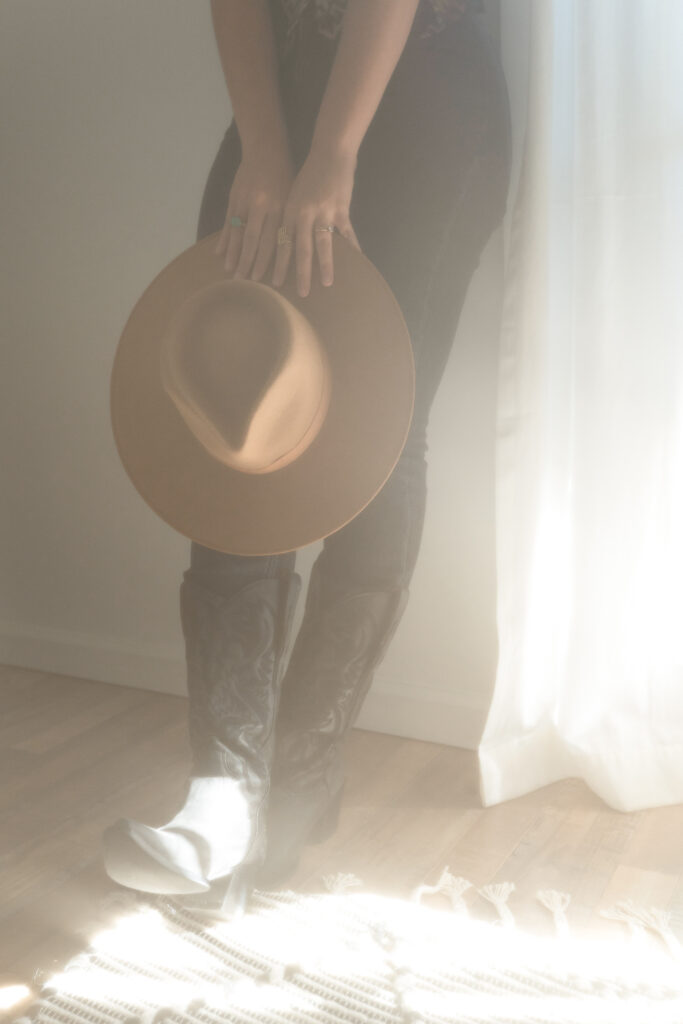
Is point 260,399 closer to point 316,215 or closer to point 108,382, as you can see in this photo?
point 316,215

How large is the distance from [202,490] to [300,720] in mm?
284

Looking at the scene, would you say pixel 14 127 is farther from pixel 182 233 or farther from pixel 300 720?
pixel 300 720

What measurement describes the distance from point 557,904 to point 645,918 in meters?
0.09

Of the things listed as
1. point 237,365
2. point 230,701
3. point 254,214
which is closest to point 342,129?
point 254,214

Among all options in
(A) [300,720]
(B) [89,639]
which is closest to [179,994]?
(A) [300,720]

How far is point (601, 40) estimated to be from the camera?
1183mm

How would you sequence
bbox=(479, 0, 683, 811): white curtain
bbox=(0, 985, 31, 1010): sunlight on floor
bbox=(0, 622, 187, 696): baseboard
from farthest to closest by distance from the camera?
bbox=(0, 622, 187, 696): baseboard, bbox=(479, 0, 683, 811): white curtain, bbox=(0, 985, 31, 1010): sunlight on floor

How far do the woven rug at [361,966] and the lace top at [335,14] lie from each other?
960mm

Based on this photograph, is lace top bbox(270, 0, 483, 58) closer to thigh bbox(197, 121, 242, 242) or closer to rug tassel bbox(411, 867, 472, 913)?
thigh bbox(197, 121, 242, 242)

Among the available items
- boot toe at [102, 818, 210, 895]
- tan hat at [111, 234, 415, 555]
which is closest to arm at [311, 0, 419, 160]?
tan hat at [111, 234, 415, 555]

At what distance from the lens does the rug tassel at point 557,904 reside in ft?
3.02

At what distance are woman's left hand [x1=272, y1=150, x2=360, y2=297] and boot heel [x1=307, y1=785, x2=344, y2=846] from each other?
59cm

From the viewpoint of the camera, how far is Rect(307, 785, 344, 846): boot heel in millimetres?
1082

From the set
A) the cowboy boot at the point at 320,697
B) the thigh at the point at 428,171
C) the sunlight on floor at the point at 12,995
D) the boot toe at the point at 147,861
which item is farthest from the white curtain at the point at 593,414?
the sunlight on floor at the point at 12,995
